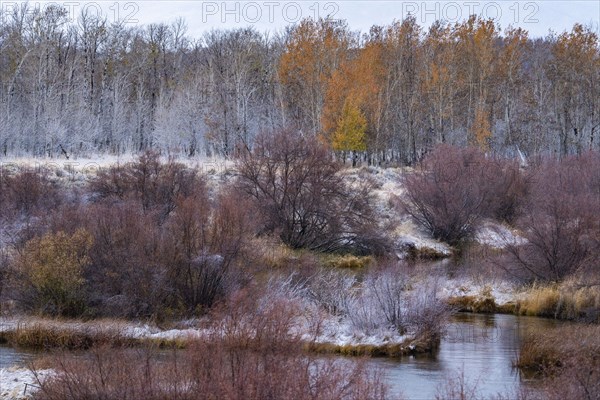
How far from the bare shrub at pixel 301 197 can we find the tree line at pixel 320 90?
19.1 m

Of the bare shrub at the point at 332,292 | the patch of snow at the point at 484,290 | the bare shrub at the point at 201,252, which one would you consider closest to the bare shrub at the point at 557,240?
the patch of snow at the point at 484,290

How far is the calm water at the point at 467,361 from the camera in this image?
49.5ft

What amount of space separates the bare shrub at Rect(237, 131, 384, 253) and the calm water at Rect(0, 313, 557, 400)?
513 inches

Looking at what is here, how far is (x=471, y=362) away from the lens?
17375mm

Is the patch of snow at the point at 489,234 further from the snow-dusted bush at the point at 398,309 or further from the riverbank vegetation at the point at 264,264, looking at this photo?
the snow-dusted bush at the point at 398,309

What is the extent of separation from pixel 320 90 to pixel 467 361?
42.0 m

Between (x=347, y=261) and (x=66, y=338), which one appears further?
(x=347, y=261)

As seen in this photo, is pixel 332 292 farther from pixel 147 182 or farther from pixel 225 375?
pixel 147 182

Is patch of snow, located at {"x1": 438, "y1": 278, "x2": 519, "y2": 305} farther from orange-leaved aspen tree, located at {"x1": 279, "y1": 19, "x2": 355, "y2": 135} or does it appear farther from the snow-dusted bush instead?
orange-leaved aspen tree, located at {"x1": 279, "y1": 19, "x2": 355, "y2": 135}

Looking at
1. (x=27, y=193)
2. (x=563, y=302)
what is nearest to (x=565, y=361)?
(x=563, y=302)

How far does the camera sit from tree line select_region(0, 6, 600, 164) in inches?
2179

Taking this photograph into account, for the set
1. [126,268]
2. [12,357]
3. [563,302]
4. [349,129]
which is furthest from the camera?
[349,129]

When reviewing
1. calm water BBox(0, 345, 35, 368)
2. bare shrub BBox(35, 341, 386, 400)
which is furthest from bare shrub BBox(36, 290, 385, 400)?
calm water BBox(0, 345, 35, 368)

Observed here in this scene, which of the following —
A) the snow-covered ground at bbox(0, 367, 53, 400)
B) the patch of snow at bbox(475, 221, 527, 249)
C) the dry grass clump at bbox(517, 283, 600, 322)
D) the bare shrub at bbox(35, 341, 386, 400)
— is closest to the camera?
the bare shrub at bbox(35, 341, 386, 400)
